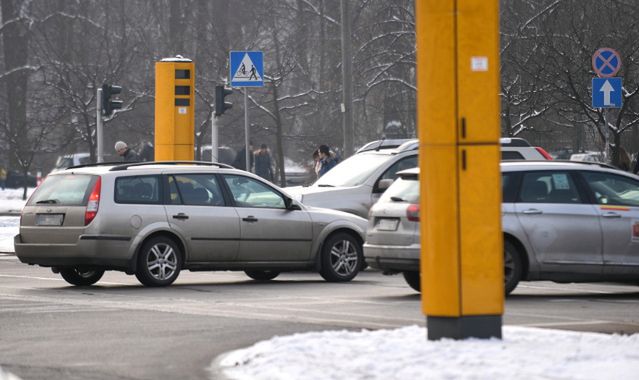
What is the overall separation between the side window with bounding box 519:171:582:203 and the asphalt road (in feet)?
3.53

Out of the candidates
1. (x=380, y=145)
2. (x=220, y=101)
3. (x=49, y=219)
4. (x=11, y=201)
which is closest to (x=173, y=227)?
(x=49, y=219)

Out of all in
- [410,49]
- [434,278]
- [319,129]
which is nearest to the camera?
[434,278]

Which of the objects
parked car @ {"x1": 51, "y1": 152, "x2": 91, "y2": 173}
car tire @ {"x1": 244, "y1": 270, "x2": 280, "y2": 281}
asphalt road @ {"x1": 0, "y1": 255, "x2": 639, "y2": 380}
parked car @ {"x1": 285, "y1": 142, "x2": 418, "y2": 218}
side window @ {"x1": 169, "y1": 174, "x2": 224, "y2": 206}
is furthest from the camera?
parked car @ {"x1": 51, "y1": 152, "x2": 91, "y2": 173}

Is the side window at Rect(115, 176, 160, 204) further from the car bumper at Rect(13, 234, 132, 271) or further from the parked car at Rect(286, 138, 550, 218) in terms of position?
the parked car at Rect(286, 138, 550, 218)

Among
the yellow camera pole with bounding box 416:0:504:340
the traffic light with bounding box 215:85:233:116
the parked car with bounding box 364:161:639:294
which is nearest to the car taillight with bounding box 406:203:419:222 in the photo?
the parked car with bounding box 364:161:639:294

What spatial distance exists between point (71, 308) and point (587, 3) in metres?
22.5

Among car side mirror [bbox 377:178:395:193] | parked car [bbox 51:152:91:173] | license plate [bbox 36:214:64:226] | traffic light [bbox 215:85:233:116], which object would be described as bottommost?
license plate [bbox 36:214:64:226]

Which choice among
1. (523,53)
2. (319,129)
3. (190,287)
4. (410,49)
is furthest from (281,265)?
(319,129)

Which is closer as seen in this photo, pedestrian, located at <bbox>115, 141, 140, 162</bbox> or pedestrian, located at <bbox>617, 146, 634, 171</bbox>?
pedestrian, located at <bbox>115, 141, 140, 162</bbox>

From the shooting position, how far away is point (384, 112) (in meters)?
48.5

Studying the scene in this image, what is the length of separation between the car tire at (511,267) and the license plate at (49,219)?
520cm

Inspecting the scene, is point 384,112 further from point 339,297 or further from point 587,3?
point 339,297

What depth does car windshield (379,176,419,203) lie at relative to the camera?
666 inches

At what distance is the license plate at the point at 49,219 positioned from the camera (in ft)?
60.0
